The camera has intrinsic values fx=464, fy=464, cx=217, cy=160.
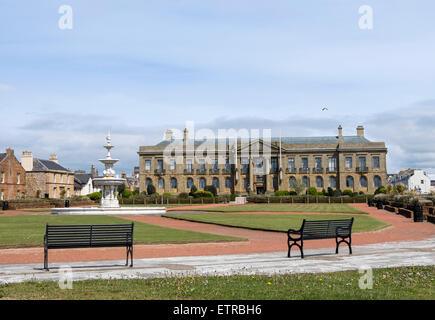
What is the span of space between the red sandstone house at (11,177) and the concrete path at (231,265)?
6121 centimetres

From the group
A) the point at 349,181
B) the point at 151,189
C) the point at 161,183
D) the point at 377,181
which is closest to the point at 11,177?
the point at 151,189

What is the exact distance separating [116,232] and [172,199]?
5464cm

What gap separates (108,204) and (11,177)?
3371 centimetres

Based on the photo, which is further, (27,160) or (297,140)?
(297,140)

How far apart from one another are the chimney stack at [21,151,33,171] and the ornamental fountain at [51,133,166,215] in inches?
1529

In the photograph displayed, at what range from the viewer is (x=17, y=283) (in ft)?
29.1

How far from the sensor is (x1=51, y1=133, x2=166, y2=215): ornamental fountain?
122 ft

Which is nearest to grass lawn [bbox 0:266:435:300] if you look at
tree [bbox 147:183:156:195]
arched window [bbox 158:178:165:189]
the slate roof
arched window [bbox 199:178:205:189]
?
tree [bbox 147:183:156:195]

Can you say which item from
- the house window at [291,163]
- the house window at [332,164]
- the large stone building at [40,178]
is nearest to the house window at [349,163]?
the house window at [332,164]

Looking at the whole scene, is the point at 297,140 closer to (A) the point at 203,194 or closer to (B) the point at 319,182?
(B) the point at 319,182

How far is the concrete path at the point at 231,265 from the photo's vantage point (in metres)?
10.2

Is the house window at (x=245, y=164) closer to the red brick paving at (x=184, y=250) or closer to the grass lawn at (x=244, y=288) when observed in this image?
the red brick paving at (x=184, y=250)

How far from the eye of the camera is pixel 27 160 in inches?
3061
